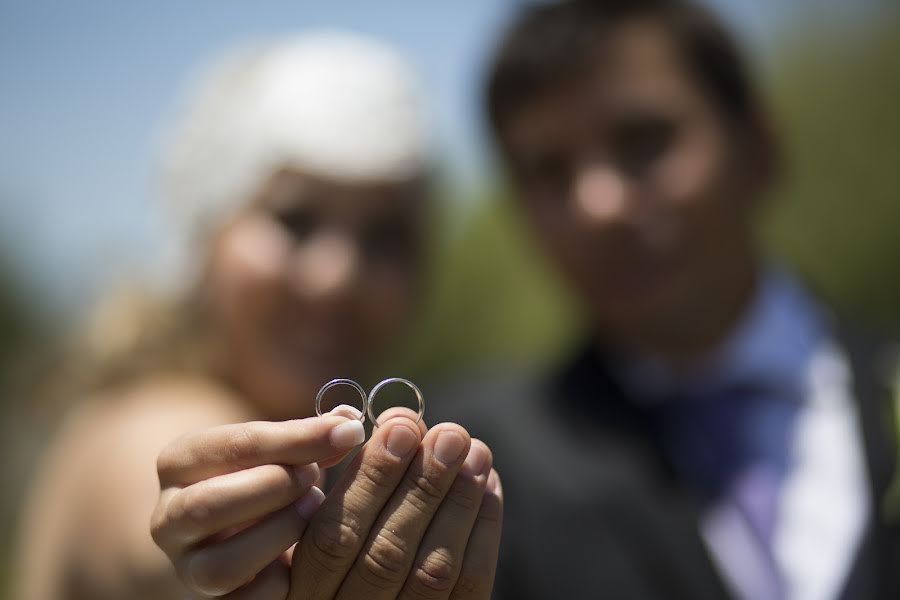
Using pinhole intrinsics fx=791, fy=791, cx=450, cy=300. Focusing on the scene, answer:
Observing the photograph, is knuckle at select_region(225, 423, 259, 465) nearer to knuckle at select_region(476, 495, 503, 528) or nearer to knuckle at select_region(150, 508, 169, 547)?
knuckle at select_region(150, 508, 169, 547)

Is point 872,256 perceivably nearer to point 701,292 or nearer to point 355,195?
point 701,292

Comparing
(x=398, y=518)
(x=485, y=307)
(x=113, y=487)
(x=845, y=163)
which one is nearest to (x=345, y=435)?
(x=398, y=518)

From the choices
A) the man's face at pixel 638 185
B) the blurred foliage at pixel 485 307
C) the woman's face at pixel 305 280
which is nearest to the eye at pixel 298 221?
the woman's face at pixel 305 280

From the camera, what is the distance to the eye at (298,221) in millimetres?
2639

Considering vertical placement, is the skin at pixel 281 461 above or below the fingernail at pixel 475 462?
below

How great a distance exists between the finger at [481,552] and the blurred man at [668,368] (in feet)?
4.52

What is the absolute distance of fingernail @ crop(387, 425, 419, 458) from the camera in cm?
111

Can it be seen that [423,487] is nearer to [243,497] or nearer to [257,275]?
[243,497]

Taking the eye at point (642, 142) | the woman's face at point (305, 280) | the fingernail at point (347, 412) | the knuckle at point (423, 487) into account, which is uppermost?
the eye at point (642, 142)

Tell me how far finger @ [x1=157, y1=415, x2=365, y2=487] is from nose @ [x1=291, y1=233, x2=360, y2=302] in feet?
4.71

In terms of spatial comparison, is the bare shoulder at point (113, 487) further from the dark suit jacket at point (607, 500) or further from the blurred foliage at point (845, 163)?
the blurred foliage at point (845, 163)

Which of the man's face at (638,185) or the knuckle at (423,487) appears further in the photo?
the man's face at (638,185)

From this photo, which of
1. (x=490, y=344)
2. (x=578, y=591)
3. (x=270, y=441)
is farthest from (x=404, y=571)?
(x=490, y=344)

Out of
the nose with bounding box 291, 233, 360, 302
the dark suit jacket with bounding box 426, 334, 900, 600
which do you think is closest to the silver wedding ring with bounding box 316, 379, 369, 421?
the nose with bounding box 291, 233, 360, 302
